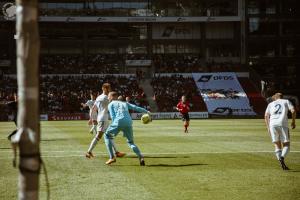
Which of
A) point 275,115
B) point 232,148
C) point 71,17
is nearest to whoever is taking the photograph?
point 275,115

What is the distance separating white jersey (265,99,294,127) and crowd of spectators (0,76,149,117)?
42002mm

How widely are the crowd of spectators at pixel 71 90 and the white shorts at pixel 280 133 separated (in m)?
42.2

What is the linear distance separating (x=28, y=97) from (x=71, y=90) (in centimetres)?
5958

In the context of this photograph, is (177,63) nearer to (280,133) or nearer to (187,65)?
(187,65)

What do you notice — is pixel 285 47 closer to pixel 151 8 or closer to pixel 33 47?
pixel 151 8

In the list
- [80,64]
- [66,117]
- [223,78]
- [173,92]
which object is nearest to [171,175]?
[66,117]

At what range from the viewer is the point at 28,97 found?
470 cm

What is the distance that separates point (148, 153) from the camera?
64.0ft

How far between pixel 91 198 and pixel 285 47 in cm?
6843

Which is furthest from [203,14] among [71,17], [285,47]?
[71,17]

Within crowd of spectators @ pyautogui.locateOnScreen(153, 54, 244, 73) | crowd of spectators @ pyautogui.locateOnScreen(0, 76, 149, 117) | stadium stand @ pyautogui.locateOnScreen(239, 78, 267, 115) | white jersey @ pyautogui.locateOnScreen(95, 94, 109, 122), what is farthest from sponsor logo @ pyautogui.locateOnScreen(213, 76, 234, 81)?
white jersey @ pyautogui.locateOnScreen(95, 94, 109, 122)

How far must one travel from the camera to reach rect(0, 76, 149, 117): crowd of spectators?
57625 millimetres

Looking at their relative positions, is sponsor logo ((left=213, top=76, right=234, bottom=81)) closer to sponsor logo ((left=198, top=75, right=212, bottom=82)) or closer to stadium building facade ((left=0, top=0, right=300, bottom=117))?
sponsor logo ((left=198, top=75, right=212, bottom=82))

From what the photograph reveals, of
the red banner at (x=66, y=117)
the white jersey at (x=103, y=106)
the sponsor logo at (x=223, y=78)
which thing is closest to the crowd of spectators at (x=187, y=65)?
the sponsor logo at (x=223, y=78)
